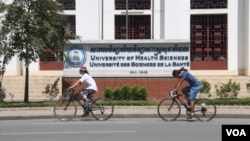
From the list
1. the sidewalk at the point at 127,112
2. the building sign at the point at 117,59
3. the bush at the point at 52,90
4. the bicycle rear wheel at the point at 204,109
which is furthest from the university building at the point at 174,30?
the bicycle rear wheel at the point at 204,109

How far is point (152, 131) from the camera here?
1410 centimetres

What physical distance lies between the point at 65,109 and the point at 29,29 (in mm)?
5629

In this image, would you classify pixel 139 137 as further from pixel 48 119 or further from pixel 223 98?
pixel 223 98

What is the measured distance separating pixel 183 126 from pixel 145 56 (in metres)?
10.4

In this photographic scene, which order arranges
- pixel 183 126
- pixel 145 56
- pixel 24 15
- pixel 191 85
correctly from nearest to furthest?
pixel 183 126
pixel 191 85
pixel 24 15
pixel 145 56

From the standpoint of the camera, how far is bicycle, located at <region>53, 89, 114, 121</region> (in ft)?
57.4

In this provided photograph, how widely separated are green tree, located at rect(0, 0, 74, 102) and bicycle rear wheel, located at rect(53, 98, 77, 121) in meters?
4.50

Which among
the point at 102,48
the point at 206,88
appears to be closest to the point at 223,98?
the point at 206,88

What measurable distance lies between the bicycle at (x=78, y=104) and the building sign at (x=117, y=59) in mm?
7835

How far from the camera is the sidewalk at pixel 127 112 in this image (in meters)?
18.7

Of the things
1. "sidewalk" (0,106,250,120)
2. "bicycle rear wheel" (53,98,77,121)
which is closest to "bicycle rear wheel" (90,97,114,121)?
"bicycle rear wheel" (53,98,77,121)

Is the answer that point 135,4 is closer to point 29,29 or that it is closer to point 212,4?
point 212,4

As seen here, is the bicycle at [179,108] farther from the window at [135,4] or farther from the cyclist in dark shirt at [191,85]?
the window at [135,4]

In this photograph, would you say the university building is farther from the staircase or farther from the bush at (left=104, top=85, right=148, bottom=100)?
the bush at (left=104, top=85, right=148, bottom=100)
